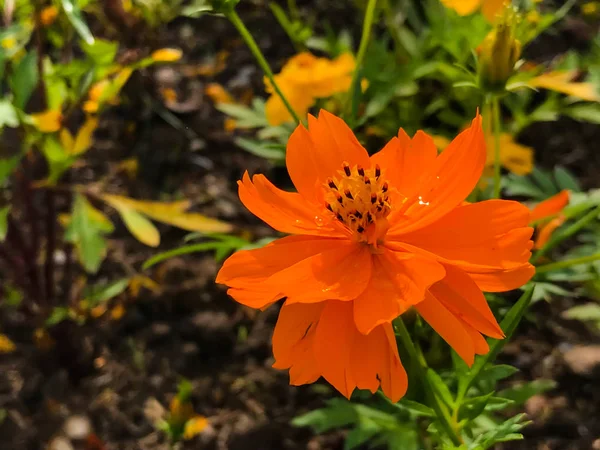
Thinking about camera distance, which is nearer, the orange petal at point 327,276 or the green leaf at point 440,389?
the orange petal at point 327,276

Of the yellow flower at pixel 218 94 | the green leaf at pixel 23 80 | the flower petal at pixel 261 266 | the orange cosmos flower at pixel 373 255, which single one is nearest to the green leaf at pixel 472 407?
the orange cosmos flower at pixel 373 255

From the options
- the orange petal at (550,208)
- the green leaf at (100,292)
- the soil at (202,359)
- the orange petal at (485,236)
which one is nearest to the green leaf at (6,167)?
the green leaf at (100,292)

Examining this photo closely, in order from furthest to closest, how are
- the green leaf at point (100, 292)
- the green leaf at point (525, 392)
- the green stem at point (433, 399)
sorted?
1. the green leaf at point (100, 292)
2. the green leaf at point (525, 392)
3. the green stem at point (433, 399)

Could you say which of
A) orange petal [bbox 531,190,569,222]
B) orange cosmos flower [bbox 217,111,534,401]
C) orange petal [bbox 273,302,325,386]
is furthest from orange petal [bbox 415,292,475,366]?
orange petal [bbox 531,190,569,222]

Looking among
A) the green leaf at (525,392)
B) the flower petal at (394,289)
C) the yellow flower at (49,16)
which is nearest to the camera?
the flower petal at (394,289)

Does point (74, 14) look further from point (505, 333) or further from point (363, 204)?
point (505, 333)

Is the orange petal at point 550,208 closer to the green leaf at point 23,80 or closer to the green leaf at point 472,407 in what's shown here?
the green leaf at point 472,407

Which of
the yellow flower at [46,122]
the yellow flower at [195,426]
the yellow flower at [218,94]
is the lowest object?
the yellow flower at [195,426]

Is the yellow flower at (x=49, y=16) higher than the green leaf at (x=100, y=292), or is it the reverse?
the yellow flower at (x=49, y=16)
